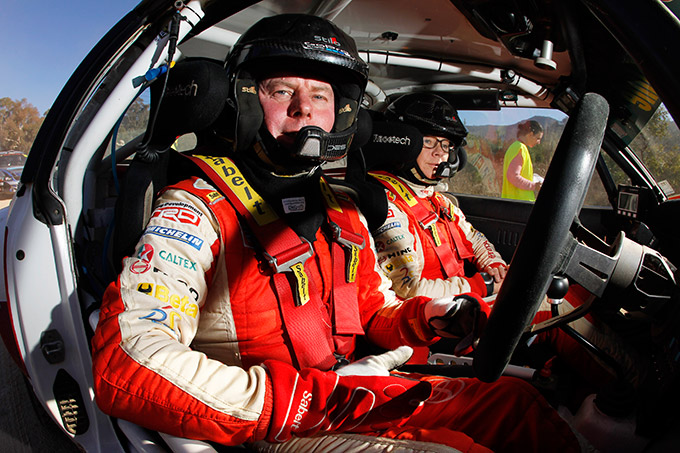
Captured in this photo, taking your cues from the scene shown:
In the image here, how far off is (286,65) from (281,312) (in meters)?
0.80

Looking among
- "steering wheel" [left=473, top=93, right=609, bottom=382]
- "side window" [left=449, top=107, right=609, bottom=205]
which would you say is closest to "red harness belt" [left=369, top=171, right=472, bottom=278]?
"side window" [left=449, top=107, right=609, bottom=205]

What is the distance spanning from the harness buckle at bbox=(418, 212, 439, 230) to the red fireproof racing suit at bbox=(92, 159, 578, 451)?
1.03 metres

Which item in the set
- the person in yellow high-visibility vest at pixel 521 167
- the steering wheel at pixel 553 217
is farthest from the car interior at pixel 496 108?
the person in yellow high-visibility vest at pixel 521 167

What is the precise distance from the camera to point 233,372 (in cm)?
91

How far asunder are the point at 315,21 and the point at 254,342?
1.01 m

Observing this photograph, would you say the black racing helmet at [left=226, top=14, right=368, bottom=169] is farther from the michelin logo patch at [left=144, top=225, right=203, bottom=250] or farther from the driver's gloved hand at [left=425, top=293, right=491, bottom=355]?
the driver's gloved hand at [left=425, top=293, right=491, bottom=355]

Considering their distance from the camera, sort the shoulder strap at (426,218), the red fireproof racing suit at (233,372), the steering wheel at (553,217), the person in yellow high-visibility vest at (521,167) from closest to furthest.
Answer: the steering wheel at (553,217) < the red fireproof racing suit at (233,372) < the shoulder strap at (426,218) < the person in yellow high-visibility vest at (521,167)

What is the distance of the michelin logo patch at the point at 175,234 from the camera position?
1050 mm

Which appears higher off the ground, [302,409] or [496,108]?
[496,108]

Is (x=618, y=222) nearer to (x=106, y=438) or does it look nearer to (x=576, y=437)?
(x=576, y=437)

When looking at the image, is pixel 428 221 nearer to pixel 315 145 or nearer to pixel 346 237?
pixel 346 237

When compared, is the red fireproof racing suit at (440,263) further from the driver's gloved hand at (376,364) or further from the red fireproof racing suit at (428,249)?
the driver's gloved hand at (376,364)

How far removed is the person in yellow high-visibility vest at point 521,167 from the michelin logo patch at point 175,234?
257 cm

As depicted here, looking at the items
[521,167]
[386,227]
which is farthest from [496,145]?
[386,227]
